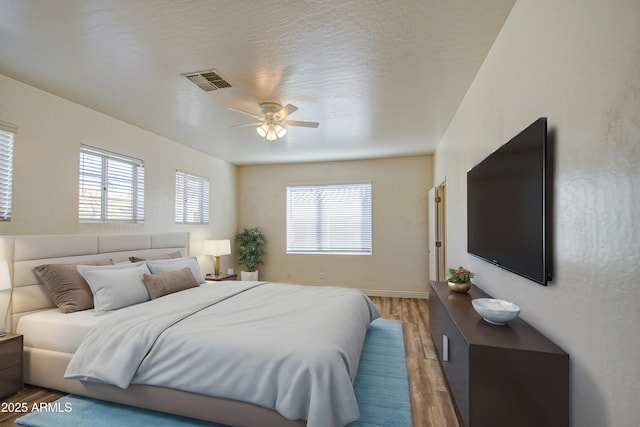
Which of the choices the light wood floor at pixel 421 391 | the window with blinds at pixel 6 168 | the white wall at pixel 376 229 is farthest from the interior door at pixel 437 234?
the window with blinds at pixel 6 168

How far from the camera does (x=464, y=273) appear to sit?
8.81ft

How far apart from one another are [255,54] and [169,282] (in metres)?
2.38

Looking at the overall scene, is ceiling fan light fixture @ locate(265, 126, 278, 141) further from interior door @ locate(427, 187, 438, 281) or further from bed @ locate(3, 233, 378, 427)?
interior door @ locate(427, 187, 438, 281)

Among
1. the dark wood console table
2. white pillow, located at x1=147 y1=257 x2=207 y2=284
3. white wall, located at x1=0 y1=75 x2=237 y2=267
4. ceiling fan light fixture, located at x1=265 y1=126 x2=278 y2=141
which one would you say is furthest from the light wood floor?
ceiling fan light fixture, located at x1=265 y1=126 x2=278 y2=141

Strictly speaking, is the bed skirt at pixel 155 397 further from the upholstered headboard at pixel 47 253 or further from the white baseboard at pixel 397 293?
the white baseboard at pixel 397 293

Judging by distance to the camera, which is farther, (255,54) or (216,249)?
(216,249)

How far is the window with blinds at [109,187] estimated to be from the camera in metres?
3.32

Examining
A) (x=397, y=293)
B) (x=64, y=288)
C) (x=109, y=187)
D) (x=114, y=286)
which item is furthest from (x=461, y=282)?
(x=109, y=187)

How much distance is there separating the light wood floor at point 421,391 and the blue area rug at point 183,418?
8 centimetres

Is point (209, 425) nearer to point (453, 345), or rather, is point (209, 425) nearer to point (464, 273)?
point (453, 345)

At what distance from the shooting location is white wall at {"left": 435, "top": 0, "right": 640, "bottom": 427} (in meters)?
0.99

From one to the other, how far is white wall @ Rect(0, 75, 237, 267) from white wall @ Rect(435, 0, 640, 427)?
12.9 ft

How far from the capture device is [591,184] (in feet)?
3.86

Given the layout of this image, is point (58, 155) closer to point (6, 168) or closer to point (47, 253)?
point (6, 168)
